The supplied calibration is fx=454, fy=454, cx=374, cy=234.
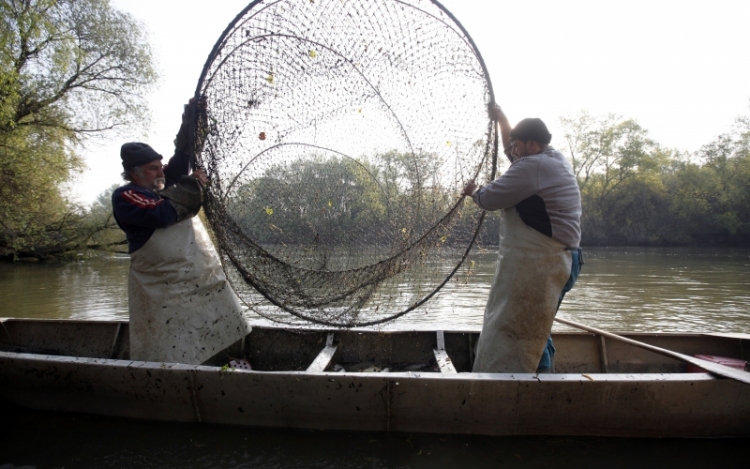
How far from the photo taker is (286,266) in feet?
10.8

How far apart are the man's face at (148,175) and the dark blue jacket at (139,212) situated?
8cm

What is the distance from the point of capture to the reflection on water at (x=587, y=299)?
6.59 metres

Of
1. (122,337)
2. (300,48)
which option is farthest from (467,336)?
(122,337)

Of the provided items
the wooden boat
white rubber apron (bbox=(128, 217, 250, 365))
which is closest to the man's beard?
white rubber apron (bbox=(128, 217, 250, 365))

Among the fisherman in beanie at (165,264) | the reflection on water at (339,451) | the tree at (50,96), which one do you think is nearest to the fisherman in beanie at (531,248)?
the reflection on water at (339,451)

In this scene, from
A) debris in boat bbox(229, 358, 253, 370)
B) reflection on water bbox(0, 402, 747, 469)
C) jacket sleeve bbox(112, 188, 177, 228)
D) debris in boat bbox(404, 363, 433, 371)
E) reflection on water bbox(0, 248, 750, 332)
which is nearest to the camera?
reflection on water bbox(0, 402, 747, 469)

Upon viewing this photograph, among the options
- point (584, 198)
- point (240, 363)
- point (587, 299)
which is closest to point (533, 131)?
point (240, 363)

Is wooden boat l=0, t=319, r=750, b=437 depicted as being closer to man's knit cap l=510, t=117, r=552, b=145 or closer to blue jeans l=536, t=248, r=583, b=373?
blue jeans l=536, t=248, r=583, b=373

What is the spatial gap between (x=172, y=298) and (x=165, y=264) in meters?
0.22

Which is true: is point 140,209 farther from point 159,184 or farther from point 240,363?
point 240,363

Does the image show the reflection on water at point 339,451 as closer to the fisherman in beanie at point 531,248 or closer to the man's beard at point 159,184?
the fisherman in beanie at point 531,248

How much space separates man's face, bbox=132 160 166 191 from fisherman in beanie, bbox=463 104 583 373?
6.70 ft

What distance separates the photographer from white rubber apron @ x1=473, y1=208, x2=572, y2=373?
2613 millimetres

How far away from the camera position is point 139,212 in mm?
2627
